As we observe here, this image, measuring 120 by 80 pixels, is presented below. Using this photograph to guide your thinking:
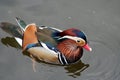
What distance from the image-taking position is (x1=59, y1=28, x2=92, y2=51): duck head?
5088 mm

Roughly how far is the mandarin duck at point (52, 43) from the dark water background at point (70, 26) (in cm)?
12

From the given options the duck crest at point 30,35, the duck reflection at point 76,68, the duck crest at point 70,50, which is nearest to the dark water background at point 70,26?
the duck reflection at point 76,68

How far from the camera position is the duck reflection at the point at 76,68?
523cm

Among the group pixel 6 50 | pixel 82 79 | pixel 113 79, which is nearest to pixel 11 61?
pixel 6 50

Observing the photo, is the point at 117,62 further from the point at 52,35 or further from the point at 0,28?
the point at 0,28

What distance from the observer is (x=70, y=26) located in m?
5.83

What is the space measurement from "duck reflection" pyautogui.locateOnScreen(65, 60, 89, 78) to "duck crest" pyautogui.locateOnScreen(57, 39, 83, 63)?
0.26ft

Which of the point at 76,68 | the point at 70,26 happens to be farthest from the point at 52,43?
the point at 70,26

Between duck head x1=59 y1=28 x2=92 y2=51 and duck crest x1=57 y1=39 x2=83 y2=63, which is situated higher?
duck head x1=59 y1=28 x2=92 y2=51

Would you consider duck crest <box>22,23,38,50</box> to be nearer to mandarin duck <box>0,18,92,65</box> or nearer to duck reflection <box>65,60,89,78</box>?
mandarin duck <box>0,18,92,65</box>

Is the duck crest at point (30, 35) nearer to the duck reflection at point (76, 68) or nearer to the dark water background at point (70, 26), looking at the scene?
the dark water background at point (70, 26)

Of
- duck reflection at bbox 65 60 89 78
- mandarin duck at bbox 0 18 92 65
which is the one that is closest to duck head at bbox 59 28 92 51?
mandarin duck at bbox 0 18 92 65

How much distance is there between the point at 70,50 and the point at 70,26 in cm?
63

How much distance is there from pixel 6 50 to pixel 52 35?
2.30 feet
